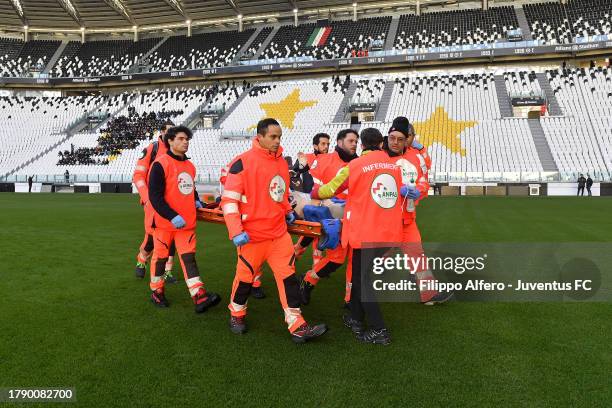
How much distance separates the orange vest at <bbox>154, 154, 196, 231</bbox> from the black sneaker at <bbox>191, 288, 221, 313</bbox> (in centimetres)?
76

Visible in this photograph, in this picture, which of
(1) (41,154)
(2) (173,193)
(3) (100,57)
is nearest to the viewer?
(2) (173,193)

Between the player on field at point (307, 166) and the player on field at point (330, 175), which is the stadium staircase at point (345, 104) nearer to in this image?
the player on field at point (307, 166)

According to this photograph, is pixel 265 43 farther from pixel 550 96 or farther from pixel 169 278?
pixel 169 278

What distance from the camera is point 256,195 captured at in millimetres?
3988

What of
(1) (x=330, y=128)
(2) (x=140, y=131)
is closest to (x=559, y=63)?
(1) (x=330, y=128)

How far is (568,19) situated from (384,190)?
158ft

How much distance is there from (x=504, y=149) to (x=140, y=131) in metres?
30.8

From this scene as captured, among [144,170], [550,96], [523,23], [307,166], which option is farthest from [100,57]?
[307,166]

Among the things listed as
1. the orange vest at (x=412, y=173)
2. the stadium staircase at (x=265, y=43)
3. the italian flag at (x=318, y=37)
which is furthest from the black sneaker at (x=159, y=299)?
the stadium staircase at (x=265, y=43)

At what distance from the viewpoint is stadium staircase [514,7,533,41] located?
135 ft

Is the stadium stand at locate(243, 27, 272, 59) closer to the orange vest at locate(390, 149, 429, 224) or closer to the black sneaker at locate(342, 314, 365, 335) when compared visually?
the orange vest at locate(390, 149, 429, 224)

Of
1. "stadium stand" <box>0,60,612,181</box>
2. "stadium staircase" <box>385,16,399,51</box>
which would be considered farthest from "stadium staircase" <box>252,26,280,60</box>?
"stadium staircase" <box>385,16,399,51</box>

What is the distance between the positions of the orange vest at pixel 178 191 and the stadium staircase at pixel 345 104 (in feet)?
111

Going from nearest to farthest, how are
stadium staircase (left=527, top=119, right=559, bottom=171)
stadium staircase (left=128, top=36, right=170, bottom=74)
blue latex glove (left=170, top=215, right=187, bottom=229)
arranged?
1. blue latex glove (left=170, top=215, right=187, bottom=229)
2. stadium staircase (left=527, top=119, right=559, bottom=171)
3. stadium staircase (left=128, top=36, right=170, bottom=74)
